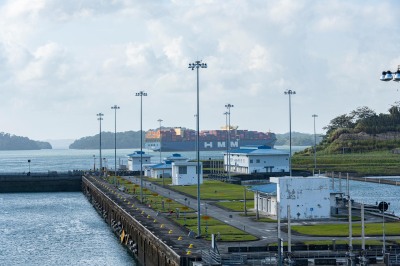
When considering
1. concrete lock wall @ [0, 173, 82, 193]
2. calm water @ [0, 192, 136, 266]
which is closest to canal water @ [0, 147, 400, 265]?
calm water @ [0, 192, 136, 266]

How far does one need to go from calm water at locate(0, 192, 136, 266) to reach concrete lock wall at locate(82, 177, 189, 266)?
3.80 ft

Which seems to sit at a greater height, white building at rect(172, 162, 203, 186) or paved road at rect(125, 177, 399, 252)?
white building at rect(172, 162, 203, 186)

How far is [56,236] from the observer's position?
293 ft

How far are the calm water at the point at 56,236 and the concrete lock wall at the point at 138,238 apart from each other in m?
1.16

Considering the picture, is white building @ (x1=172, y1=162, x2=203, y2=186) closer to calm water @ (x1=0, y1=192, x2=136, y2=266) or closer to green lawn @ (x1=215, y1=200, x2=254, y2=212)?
calm water @ (x1=0, y1=192, x2=136, y2=266)

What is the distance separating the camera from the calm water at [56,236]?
7412cm

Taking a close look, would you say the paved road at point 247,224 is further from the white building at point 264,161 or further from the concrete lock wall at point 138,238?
the white building at point 264,161

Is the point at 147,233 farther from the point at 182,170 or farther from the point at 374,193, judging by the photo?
the point at 374,193

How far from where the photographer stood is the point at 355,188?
152625mm

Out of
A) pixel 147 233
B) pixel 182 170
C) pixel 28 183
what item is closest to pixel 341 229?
pixel 147 233

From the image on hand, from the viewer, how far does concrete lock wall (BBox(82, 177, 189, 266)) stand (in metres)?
57.9

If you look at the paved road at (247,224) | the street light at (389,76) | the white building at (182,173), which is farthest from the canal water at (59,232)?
the street light at (389,76)

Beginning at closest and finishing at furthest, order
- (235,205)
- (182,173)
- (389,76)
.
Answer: (389,76)
(235,205)
(182,173)

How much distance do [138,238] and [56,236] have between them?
18.6 meters
